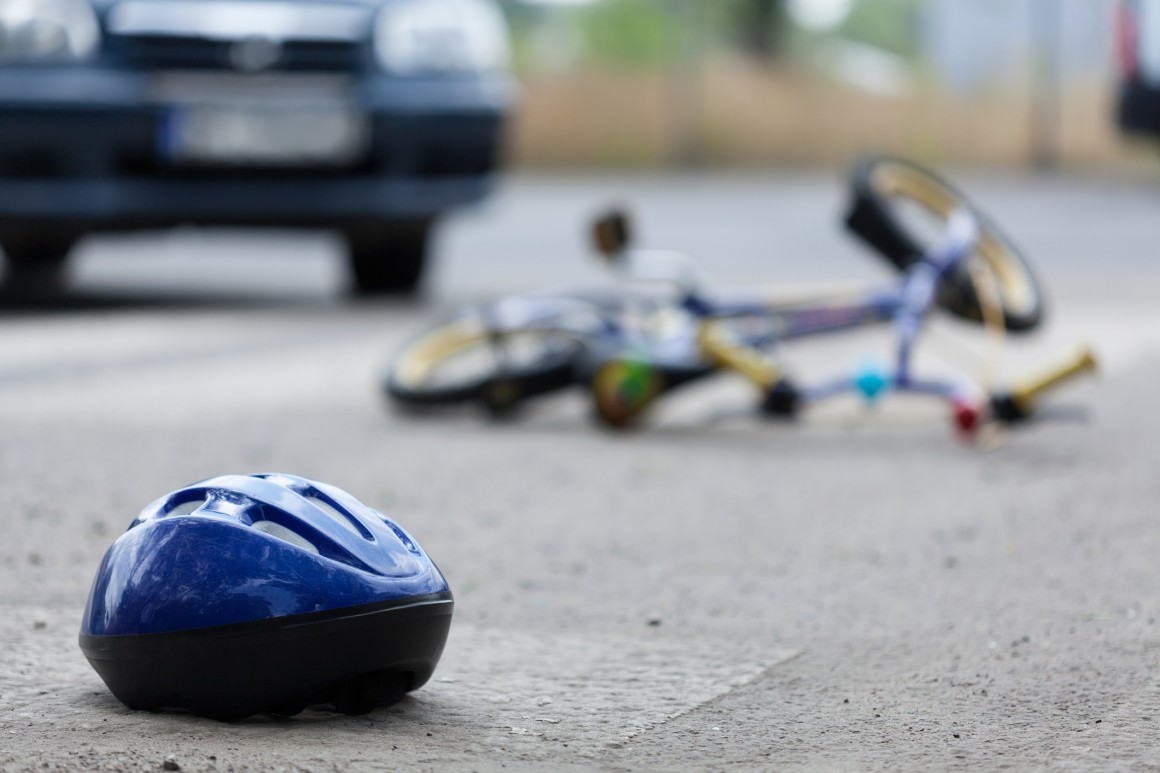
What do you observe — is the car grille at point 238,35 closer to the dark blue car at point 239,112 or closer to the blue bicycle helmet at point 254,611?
the dark blue car at point 239,112

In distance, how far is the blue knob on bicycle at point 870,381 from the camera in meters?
4.94

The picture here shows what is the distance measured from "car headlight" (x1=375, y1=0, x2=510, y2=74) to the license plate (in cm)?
32

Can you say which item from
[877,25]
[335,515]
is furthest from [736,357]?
[877,25]

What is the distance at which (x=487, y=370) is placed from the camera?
5461 millimetres

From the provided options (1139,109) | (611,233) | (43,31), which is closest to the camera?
(611,233)

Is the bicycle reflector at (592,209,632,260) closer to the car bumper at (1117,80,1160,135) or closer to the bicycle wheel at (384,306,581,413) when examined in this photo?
the bicycle wheel at (384,306,581,413)

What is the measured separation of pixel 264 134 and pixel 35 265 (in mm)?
2142

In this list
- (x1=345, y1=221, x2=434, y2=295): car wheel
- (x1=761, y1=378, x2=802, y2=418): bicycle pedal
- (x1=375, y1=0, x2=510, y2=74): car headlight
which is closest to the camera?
(x1=761, y1=378, x2=802, y2=418): bicycle pedal

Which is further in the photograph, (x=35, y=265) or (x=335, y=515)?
(x=35, y=265)

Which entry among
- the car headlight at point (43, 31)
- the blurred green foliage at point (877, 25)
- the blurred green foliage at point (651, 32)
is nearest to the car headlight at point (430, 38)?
the car headlight at point (43, 31)

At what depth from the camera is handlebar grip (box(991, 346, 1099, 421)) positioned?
186 inches

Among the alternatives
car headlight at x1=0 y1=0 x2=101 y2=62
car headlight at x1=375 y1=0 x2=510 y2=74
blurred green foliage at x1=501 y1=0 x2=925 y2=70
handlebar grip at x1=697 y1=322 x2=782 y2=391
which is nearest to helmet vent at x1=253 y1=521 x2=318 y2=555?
handlebar grip at x1=697 y1=322 x2=782 y2=391

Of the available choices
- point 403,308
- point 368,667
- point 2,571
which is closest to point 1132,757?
point 368,667

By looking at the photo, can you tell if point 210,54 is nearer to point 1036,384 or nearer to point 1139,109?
point 1036,384
